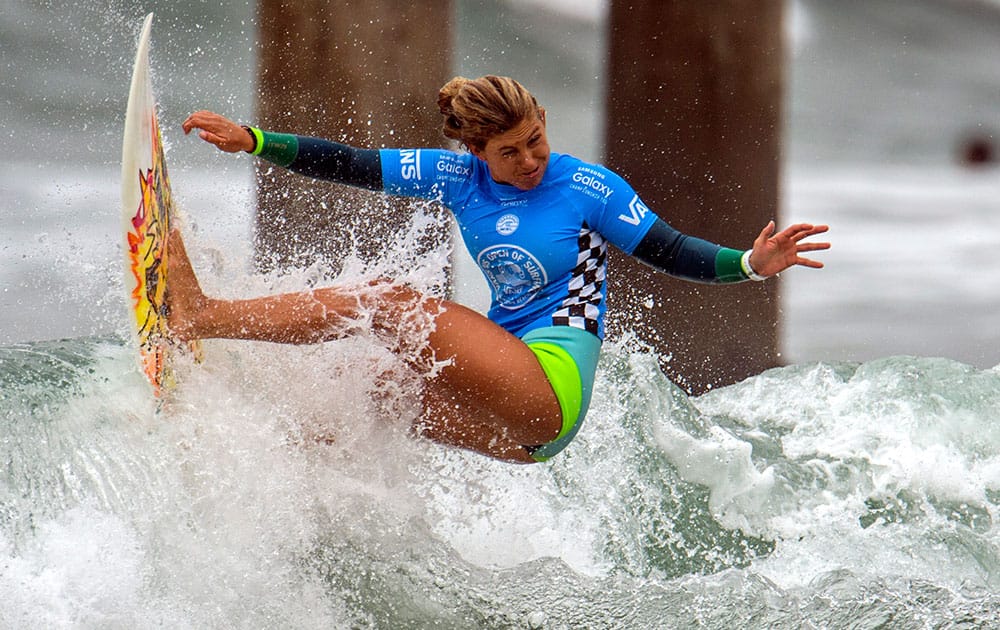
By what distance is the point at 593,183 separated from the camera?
7.57 ft

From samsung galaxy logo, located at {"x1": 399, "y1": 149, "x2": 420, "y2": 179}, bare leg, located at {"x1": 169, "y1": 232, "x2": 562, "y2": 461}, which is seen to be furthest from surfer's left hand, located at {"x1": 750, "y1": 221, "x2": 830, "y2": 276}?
samsung galaxy logo, located at {"x1": 399, "y1": 149, "x2": 420, "y2": 179}

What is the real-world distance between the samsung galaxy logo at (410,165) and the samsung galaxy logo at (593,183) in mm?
349

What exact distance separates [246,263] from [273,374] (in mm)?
449

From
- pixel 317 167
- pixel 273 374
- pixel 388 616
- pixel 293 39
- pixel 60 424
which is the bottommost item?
pixel 388 616

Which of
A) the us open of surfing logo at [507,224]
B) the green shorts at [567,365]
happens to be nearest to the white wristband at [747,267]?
the green shorts at [567,365]

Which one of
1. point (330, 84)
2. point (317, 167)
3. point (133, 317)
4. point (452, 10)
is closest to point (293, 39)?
point (330, 84)

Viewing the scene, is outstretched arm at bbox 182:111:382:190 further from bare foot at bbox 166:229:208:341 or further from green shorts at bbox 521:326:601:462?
green shorts at bbox 521:326:601:462

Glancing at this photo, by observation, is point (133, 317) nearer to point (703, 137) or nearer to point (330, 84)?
point (330, 84)

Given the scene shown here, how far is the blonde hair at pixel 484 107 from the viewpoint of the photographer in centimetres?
215

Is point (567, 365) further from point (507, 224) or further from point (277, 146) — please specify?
point (277, 146)

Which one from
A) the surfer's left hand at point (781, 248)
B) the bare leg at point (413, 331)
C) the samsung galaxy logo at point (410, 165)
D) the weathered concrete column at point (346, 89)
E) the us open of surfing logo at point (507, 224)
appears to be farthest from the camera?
the weathered concrete column at point (346, 89)

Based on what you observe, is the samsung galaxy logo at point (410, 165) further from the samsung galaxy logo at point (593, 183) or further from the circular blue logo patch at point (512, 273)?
the samsung galaxy logo at point (593, 183)

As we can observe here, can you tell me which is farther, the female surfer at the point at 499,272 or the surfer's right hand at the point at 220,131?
the surfer's right hand at the point at 220,131

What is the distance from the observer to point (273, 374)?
2367 mm
